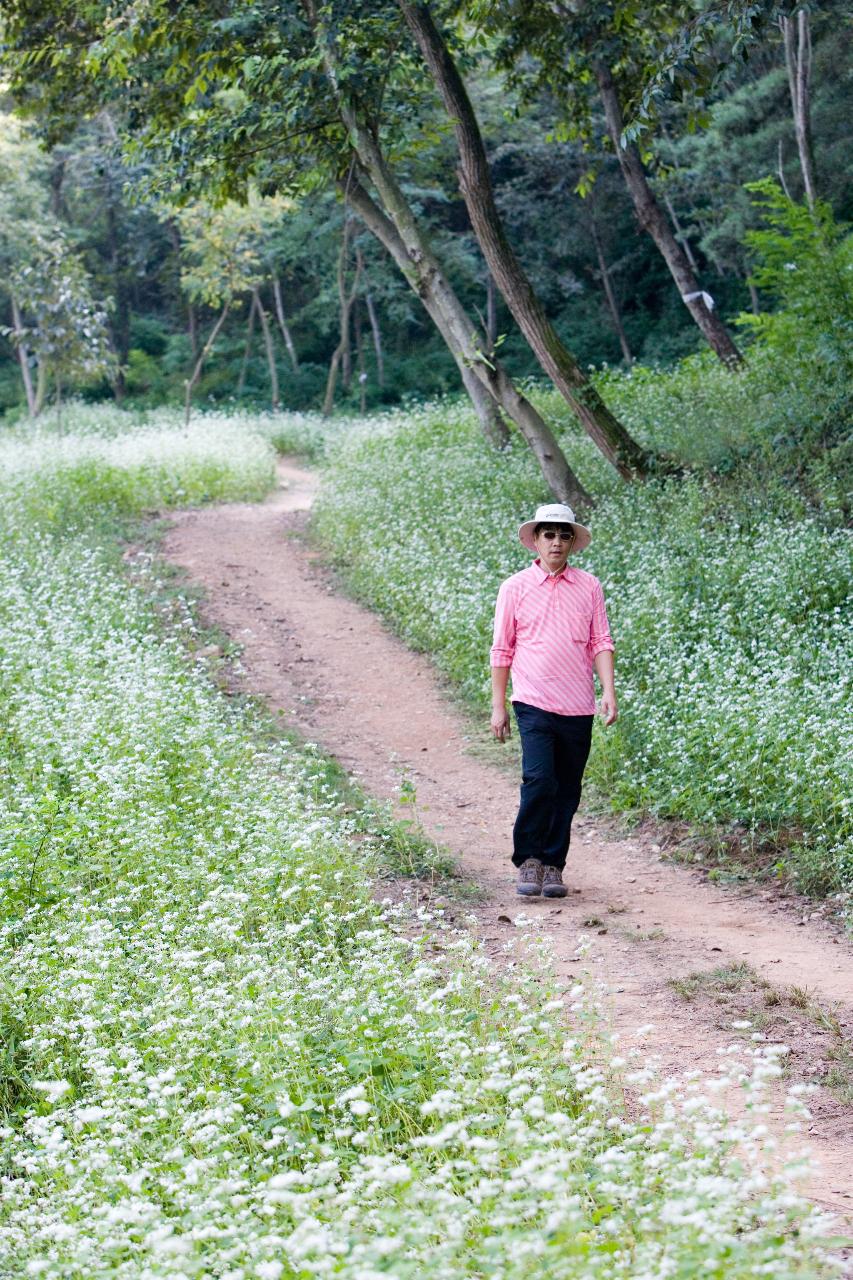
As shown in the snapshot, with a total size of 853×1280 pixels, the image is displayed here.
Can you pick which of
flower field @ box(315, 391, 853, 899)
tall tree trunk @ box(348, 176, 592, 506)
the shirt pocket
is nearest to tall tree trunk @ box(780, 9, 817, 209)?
flower field @ box(315, 391, 853, 899)

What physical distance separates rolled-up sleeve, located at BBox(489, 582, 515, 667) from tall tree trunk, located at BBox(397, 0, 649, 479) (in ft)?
24.1

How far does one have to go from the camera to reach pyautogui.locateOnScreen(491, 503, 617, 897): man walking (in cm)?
721

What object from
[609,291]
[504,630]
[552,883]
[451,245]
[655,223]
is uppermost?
[451,245]

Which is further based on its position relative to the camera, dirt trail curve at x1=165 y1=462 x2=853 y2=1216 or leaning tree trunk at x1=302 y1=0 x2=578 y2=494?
leaning tree trunk at x1=302 y1=0 x2=578 y2=494

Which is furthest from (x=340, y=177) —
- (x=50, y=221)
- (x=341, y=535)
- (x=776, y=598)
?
(x=50, y=221)

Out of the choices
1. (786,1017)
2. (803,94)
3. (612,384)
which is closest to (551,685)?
(786,1017)

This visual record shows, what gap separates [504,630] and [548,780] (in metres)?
0.89

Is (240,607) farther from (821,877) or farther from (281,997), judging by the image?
(281,997)

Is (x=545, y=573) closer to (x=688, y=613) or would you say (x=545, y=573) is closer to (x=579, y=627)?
(x=579, y=627)

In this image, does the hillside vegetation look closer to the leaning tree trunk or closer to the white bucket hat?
the leaning tree trunk

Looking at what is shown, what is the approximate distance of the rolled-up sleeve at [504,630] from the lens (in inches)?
291

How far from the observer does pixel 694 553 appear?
11.8m

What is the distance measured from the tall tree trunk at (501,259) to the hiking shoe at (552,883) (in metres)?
8.05

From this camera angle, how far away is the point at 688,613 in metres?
10.6
